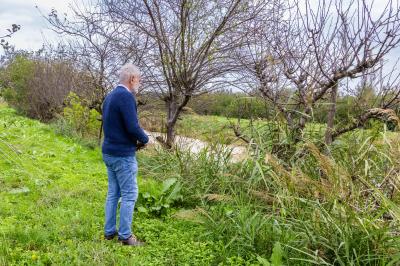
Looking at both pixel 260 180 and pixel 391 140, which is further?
pixel 260 180

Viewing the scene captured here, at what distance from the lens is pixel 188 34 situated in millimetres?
9031

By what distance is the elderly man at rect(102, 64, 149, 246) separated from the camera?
15.1ft

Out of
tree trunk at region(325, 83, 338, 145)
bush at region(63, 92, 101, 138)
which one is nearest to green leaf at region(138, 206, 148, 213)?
tree trunk at region(325, 83, 338, 145)

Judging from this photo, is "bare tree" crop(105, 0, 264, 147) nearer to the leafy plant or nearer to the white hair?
the leafy plant

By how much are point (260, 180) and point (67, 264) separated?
2.74 metres

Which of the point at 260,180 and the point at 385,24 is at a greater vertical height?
the point at 385,24

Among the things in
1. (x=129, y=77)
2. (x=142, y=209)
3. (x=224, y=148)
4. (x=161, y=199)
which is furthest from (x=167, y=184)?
(x=129, y=77)

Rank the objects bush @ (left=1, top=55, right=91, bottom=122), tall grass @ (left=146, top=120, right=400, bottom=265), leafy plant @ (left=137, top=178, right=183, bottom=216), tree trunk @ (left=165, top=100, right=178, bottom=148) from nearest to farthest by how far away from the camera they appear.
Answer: tall grass @ (left=146, top=120, right=400, bottom=265) < leafy plant @ (left=137, top=178, right=183, bottom=216) < tree trunk @ (left=165, top=100, right=178, bottom=148) < bush @ (left=1, top=55, right=91, bottom=122)

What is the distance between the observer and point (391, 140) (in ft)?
15.2

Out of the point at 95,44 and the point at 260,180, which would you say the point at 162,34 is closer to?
the point at 95,44

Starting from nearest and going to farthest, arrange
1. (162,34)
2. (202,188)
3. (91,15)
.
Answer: (202,188) → (162,34) → (91,15)

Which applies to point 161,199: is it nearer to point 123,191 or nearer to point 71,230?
point 123,191

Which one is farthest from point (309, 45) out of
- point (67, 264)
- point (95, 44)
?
point (95, 44)

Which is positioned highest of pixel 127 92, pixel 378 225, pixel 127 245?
pixel 127 92
